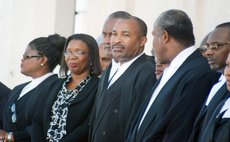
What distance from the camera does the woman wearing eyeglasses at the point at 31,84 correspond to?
24.9 feet

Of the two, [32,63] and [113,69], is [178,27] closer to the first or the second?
[113,69]

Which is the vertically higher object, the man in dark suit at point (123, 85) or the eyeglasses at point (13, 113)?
the man in dark suit at point (123, 85)

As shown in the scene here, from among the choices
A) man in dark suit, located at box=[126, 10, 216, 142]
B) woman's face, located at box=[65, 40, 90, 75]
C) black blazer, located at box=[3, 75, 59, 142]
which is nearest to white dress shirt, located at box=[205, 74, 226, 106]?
man in dark suit, located at box=[126, 10, 216, 142]

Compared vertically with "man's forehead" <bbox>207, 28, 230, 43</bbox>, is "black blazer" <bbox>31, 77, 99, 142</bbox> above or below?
below

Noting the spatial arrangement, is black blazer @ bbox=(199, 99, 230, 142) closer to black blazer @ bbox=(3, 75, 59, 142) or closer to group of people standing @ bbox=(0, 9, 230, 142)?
group of people standing @ bbox=(0, 9, 230, 142)

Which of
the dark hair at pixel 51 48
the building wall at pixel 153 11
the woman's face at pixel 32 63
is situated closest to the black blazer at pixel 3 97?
the woman's face at pixel 32 63

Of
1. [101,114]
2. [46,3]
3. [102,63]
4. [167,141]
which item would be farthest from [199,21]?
[46,3]

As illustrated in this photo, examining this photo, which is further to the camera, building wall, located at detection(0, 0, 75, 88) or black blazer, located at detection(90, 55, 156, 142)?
building wall, located at detection(0, 0, 75, 88)

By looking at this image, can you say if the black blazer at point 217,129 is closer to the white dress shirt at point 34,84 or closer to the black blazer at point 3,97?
the white dress shirt at point 34,84

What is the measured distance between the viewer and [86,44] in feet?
23.2

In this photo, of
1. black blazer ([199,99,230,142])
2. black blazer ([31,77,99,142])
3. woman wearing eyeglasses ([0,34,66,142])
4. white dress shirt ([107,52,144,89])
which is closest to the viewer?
black blazer ([199,99,230,142])

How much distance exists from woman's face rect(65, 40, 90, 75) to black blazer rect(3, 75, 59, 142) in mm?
334

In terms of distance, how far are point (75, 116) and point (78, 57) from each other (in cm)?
58

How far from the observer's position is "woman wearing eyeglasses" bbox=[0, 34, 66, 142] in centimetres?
760
